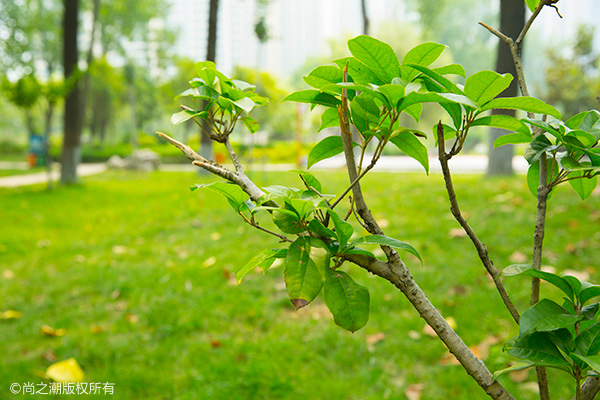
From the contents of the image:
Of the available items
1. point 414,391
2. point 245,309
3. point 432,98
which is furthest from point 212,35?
point 432,98

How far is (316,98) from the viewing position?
58 cm

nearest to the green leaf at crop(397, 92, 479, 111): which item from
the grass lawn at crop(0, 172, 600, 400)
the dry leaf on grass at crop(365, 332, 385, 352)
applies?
the grass lawn at crop(0, 172, 600, 400)

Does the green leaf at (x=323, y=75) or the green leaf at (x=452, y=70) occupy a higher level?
the green leaf at (x=452, y=70)

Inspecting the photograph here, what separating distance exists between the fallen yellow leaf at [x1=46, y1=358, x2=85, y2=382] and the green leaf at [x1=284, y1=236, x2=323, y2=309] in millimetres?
1873

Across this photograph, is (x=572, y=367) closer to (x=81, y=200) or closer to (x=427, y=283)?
(x=427, y=283)

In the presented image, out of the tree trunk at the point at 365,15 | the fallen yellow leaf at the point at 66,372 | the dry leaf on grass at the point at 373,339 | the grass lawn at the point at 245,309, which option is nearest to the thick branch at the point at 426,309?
the grass lawn at the point at 245,309

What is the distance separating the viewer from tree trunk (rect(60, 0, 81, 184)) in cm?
768

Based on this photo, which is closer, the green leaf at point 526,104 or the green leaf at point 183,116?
the green leaf at point 526,104

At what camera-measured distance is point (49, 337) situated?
7.74ft

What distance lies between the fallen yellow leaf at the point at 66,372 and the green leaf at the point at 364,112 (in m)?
1.95

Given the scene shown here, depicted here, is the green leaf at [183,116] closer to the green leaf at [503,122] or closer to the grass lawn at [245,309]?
the green leaf at [503,122]

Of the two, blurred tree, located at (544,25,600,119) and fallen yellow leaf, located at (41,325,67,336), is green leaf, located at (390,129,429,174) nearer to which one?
fallen yellow leaf, located at (41,325,67,336)

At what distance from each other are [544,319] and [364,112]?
34cm

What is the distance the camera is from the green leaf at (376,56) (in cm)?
52
